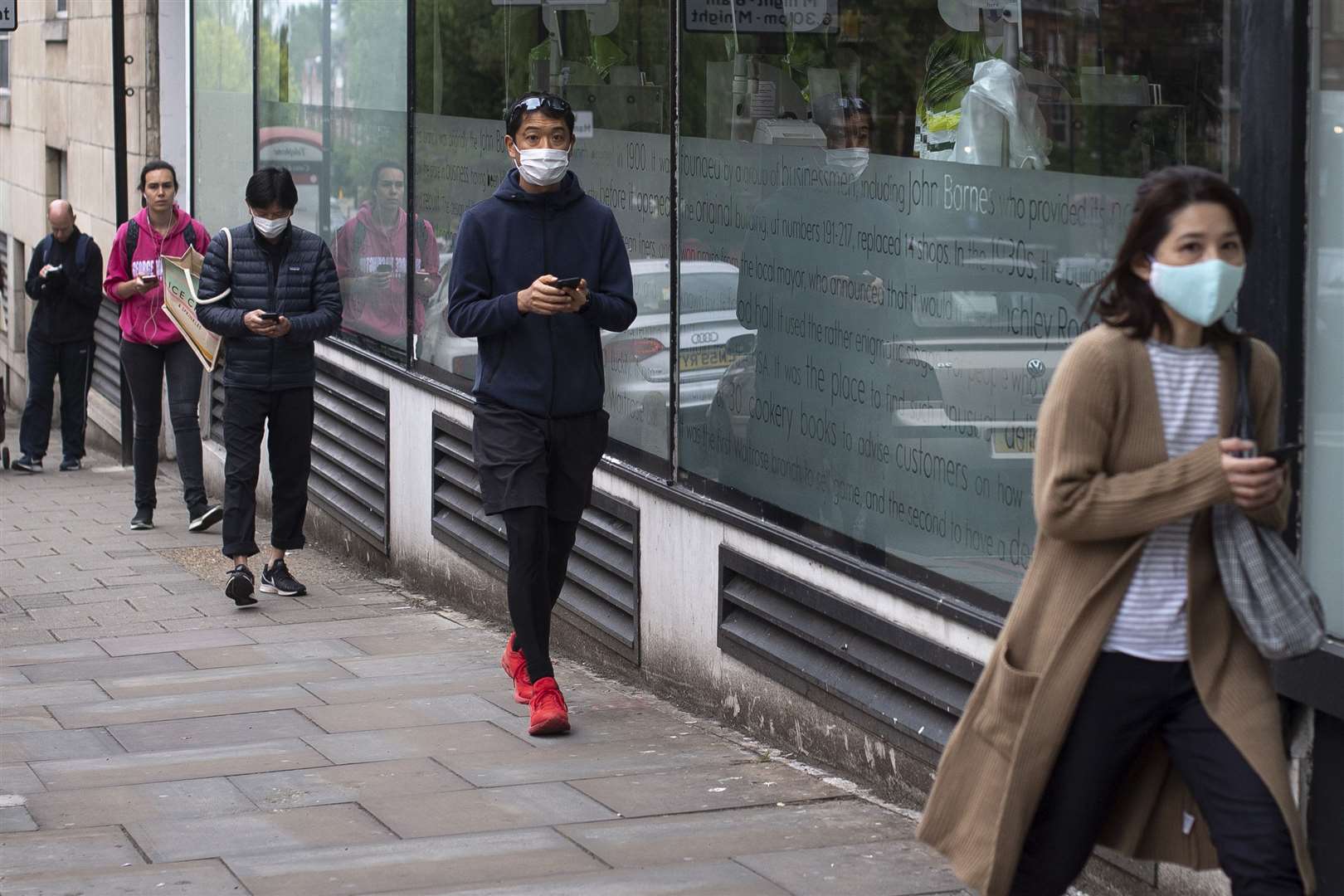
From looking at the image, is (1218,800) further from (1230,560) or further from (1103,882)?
(1103,882)

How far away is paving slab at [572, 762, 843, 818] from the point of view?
564 centimetres

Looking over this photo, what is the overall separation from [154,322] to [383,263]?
1.53 meters

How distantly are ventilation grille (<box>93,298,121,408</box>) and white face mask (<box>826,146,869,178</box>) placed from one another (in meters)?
11.9

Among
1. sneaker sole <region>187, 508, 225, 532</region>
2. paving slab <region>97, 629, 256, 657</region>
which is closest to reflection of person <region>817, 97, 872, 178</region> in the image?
paving slab <region>97, 629, 256, 657</region>

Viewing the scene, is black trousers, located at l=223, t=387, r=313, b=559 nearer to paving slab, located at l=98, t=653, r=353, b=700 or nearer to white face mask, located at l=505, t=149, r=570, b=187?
paving slab, located at l=98, t=653, r=353, b=700

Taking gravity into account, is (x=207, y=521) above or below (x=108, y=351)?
below

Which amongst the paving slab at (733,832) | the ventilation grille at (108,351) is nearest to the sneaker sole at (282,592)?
the paving slab at (733,832)

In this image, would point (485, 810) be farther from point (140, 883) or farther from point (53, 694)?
point (53, 694)

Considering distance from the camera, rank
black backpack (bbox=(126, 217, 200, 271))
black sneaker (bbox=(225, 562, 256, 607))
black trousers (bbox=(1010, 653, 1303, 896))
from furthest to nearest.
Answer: black backpack (bbox=(126, 217, 200, 271))
black sneaker (bbox=(225, 562, 256, 607))
black trousers (bbox=(1010, 653, 1303, 896))

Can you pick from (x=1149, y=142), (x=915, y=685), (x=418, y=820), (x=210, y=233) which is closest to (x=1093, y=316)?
Answer: (x=1149, y=142)

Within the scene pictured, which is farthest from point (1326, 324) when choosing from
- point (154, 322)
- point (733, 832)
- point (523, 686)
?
point (154, 322)

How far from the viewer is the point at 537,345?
639 centimetres

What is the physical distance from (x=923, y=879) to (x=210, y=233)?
9.96 meters

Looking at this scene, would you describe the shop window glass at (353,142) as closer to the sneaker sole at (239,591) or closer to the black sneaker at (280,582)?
the black sneaker at (280,582)
